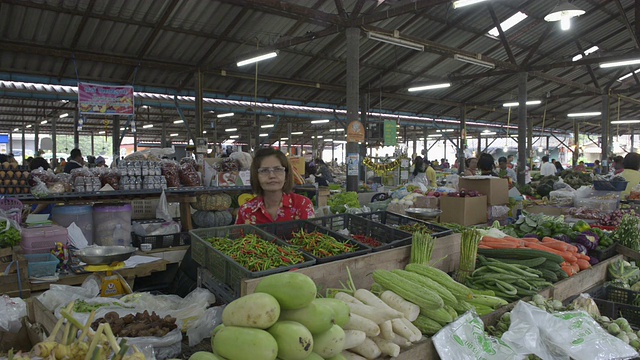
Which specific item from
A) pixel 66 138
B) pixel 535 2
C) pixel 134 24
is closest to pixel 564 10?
pixel 535 2

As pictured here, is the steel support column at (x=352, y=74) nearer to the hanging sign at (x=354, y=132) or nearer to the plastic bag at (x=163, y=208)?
the hanging sign at (x=354, y=132)

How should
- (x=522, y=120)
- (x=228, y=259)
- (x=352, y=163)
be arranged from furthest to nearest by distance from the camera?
(x=522, y=120), (x=352, y=163), (x=228, y=259)

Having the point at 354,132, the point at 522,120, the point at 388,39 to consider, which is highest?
the point at 388,39

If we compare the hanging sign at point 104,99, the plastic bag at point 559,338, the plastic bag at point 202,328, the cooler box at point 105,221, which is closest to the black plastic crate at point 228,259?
the plastic bag at point 202,328

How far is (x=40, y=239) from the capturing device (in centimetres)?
362

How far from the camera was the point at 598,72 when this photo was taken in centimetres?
1888

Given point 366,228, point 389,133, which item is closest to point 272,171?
point 366,228

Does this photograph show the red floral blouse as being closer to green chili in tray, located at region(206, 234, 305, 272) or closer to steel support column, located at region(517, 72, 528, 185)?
green chili in tray, located at region(206, 234, 305, 272)

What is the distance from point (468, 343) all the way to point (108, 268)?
2.51 meters

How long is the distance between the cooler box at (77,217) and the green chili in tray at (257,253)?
→ 2865mm

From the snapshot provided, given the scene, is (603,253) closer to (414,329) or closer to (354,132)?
(414,329)

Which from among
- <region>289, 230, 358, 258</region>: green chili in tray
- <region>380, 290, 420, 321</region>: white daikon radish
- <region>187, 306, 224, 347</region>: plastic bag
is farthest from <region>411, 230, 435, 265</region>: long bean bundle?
<region>187, 306, 224, 347</region>: plastic bag

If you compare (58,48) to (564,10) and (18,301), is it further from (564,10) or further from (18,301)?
(564,10)

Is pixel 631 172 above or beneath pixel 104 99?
beneath
